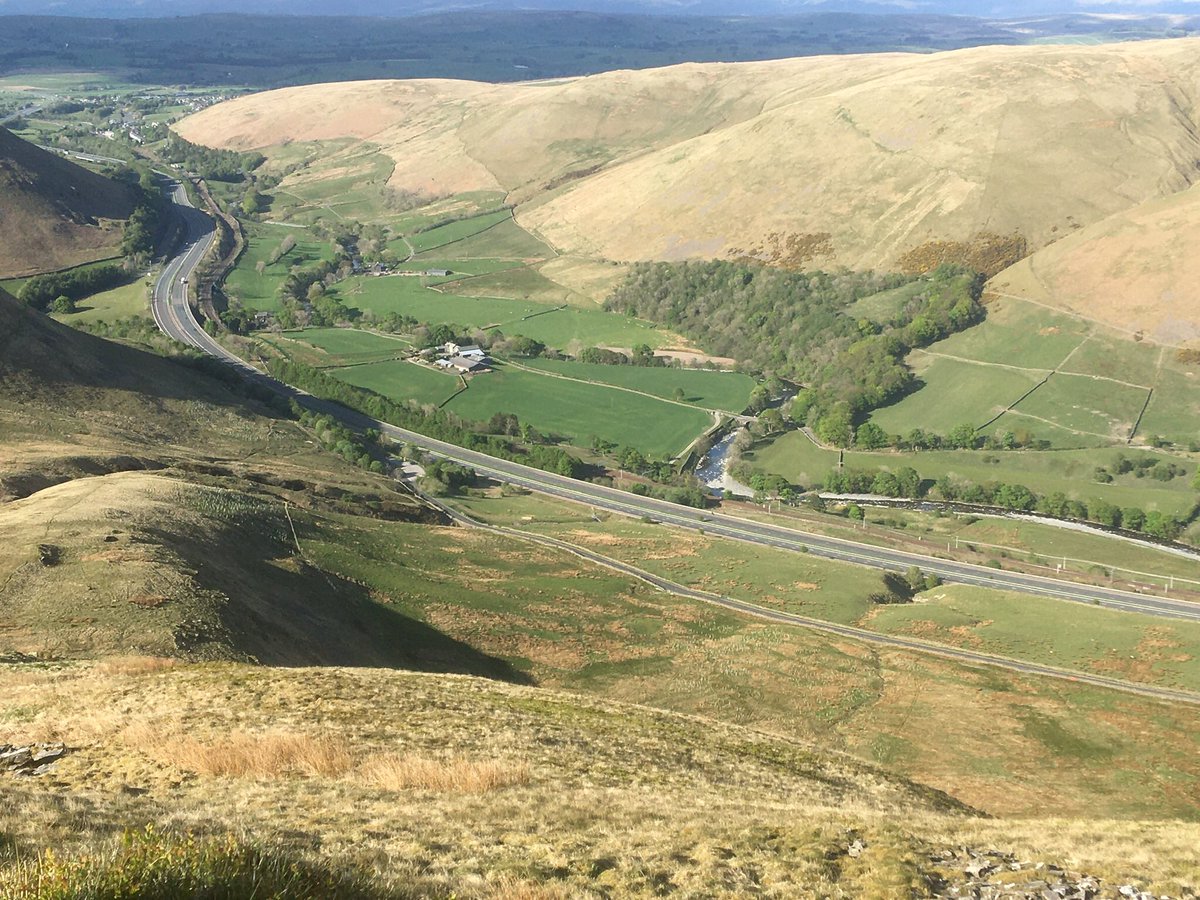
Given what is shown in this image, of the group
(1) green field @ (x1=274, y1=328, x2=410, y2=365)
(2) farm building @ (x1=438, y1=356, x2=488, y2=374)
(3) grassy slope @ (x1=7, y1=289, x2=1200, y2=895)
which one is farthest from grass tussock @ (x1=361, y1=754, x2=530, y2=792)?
(1) green field @ (x1=274, y1=328, x2=410, y2=365)

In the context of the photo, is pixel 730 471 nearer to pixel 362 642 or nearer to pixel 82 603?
pixel 362 642

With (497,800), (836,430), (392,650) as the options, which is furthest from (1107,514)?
(497,800)

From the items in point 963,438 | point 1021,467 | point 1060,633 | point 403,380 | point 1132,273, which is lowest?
point 1060,633

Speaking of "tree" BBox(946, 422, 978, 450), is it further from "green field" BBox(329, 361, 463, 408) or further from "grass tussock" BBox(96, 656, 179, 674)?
"grass tussock" BBox(96, 656, 179, 674)

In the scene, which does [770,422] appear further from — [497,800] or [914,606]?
[497,800]

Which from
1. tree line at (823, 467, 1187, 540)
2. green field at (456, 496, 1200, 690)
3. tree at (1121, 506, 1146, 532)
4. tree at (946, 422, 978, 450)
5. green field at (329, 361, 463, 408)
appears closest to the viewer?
green field at (456, 496, 1200, 690)

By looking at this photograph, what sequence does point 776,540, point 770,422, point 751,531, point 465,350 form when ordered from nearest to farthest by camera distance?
1. point 776,540
2. point 751,531
3. point 770,422
4. point 465,350

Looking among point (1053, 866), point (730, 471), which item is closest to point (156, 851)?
point (1053, 866)
